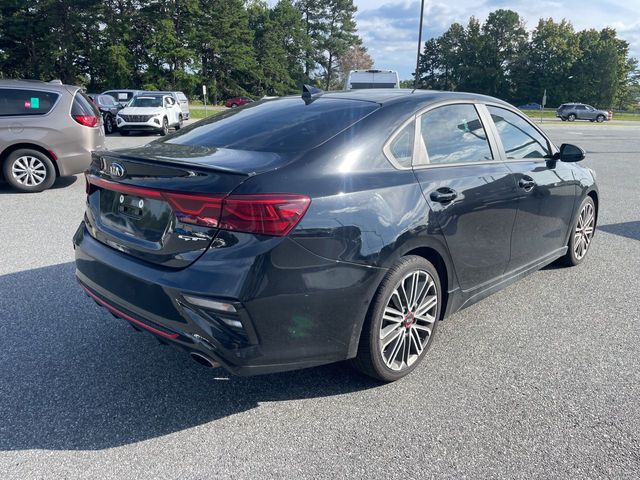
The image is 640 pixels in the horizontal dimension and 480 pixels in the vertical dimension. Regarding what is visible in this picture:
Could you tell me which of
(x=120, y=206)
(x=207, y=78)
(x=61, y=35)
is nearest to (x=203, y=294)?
(x=120, y=206)

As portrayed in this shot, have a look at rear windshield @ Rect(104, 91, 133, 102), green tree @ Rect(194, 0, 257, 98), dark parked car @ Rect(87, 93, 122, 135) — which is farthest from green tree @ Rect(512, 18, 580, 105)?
dark parked car @ Rect(87, 93, 122, 135)

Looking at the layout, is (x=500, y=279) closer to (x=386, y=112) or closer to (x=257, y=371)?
(x=386, y=112)

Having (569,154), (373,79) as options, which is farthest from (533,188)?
(373,79)

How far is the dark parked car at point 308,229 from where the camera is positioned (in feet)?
7.86

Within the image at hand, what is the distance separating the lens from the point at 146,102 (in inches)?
819

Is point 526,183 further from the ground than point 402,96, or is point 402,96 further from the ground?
point 402,96

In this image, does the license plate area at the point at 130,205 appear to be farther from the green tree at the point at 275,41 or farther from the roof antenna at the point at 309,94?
the green tree at the point at 275,41

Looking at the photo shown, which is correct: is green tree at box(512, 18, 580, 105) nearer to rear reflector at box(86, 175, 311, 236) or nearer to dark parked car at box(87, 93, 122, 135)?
dark parked car at box(87, 93, 122, 135)

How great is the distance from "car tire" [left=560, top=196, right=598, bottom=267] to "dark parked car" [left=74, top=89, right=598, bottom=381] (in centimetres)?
150

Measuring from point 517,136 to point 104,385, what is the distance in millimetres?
3477

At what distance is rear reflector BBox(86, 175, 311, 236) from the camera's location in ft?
7.77

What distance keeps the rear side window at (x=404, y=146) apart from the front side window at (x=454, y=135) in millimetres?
124

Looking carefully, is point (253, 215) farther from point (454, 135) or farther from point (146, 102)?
point (146, 102)

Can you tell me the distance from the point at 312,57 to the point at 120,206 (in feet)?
267
